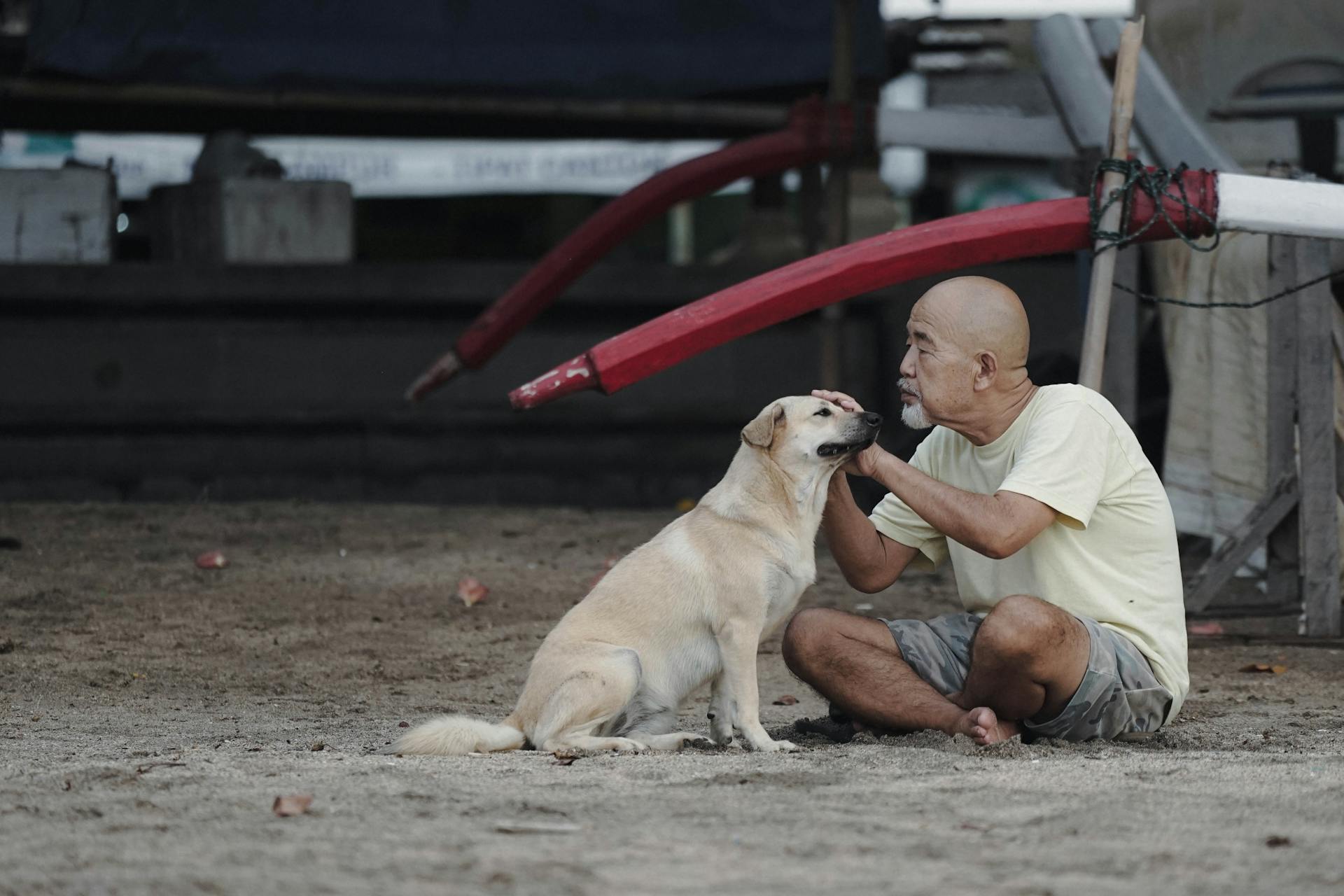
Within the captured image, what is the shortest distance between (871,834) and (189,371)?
6.75 meters

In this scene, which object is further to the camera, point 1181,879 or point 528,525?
point 528,525

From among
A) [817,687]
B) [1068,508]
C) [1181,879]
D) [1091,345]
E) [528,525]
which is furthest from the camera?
[528,525]

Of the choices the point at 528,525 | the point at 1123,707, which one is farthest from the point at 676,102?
the point at 1123,707

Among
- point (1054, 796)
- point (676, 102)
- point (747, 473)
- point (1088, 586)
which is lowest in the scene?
point (1054, 796)

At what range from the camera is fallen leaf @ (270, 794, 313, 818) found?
300 centimetres

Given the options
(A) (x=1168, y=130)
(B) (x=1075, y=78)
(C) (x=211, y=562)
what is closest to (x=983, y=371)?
(A) (x=1168, y=130)

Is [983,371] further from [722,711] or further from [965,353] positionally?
[722,711]

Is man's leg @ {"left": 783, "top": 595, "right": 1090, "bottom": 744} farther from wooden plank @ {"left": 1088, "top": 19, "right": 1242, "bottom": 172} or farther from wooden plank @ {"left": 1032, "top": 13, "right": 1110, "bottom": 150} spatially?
wooden plank @ {"left": 1088, "top": 19, "right": 1242, "bottom": 172}

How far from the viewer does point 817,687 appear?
4129mm

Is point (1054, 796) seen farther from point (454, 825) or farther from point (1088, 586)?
point (454, 825)

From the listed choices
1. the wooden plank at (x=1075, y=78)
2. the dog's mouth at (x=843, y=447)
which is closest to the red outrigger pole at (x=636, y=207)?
the wooden plank at (x=1075, y=78)

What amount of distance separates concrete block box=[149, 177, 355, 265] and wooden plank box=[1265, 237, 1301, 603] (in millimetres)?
5165

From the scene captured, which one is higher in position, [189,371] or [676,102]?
[676,102]

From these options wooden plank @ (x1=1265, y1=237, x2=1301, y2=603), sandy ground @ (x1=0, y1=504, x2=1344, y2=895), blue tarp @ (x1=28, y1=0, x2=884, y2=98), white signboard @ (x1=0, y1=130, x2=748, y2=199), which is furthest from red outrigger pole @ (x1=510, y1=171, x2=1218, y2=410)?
white signboard @ (x1=0, y1=130, x2=748, y2=199)
